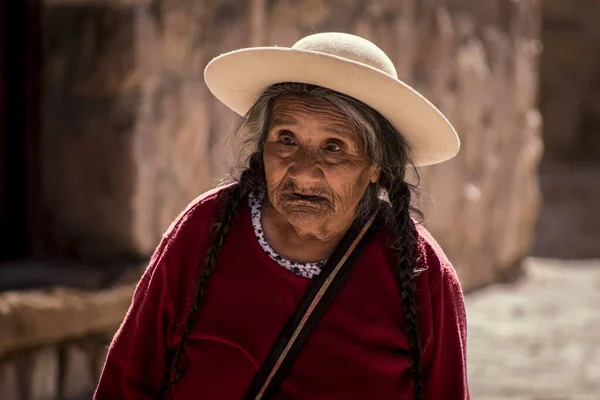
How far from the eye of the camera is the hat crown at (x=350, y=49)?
7.48 feet

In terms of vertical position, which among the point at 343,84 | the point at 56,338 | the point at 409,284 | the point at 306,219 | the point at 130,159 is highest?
the point at 343,84

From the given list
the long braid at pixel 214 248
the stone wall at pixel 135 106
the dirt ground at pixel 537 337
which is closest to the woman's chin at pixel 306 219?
the long braid at pixel 214 248

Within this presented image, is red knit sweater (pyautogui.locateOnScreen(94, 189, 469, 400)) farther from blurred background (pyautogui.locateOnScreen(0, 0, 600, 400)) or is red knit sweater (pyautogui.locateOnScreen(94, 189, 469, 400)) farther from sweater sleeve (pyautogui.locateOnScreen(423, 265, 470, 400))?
blurred background (pyautogui.locateOnScreen(0, 0, 600, 400))

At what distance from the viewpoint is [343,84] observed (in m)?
2.28

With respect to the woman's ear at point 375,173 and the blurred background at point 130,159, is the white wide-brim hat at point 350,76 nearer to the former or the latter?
the woman's ear at point 375,173

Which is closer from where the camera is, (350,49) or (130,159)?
(350,49)

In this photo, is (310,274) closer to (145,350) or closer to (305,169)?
(305,169)

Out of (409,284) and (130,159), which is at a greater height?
(409,284)

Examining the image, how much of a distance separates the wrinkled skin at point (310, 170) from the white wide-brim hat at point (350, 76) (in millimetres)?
67

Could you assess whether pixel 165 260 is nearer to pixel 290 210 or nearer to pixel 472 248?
pixel 290 210

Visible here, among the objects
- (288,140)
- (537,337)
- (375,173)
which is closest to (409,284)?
(375,173)

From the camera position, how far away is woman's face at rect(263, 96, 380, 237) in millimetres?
2318

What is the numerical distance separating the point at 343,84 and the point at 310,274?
39 cm

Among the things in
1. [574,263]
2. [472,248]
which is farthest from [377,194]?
[574,263]
